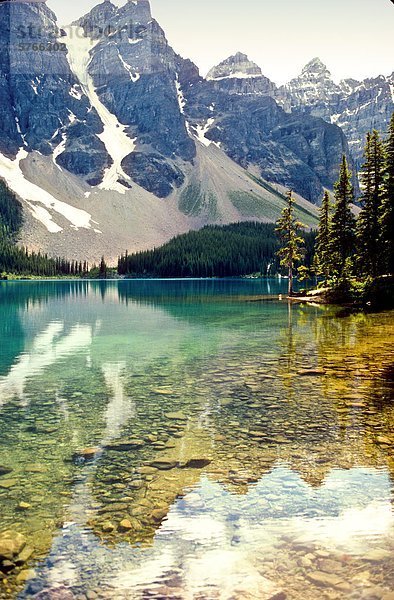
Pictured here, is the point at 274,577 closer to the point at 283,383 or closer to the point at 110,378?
the point at 283,383

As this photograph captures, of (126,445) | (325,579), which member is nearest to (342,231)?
(126,445)

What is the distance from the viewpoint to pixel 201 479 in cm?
970

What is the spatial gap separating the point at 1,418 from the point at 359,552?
10.4m

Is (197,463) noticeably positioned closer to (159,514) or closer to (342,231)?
(159,514)

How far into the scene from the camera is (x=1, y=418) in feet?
46.5

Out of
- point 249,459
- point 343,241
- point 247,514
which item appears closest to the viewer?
point 247,514

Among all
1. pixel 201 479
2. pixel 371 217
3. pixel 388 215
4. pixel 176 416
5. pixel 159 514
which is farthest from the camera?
pixel 371 217

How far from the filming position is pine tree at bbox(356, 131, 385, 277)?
174 ft

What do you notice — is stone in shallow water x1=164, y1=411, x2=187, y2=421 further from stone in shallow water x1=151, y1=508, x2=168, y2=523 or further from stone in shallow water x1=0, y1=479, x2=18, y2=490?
stone in shallow water x1=151, y1=508, x2=168, y2=523

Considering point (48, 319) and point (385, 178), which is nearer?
point (48, 319)

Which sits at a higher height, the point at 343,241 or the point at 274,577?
the point at 343,241

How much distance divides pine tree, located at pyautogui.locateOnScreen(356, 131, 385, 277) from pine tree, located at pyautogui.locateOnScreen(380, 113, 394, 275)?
44.9 inches

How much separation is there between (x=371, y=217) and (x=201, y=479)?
49736mm

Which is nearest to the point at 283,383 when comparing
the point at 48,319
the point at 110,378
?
the point at 110,378
